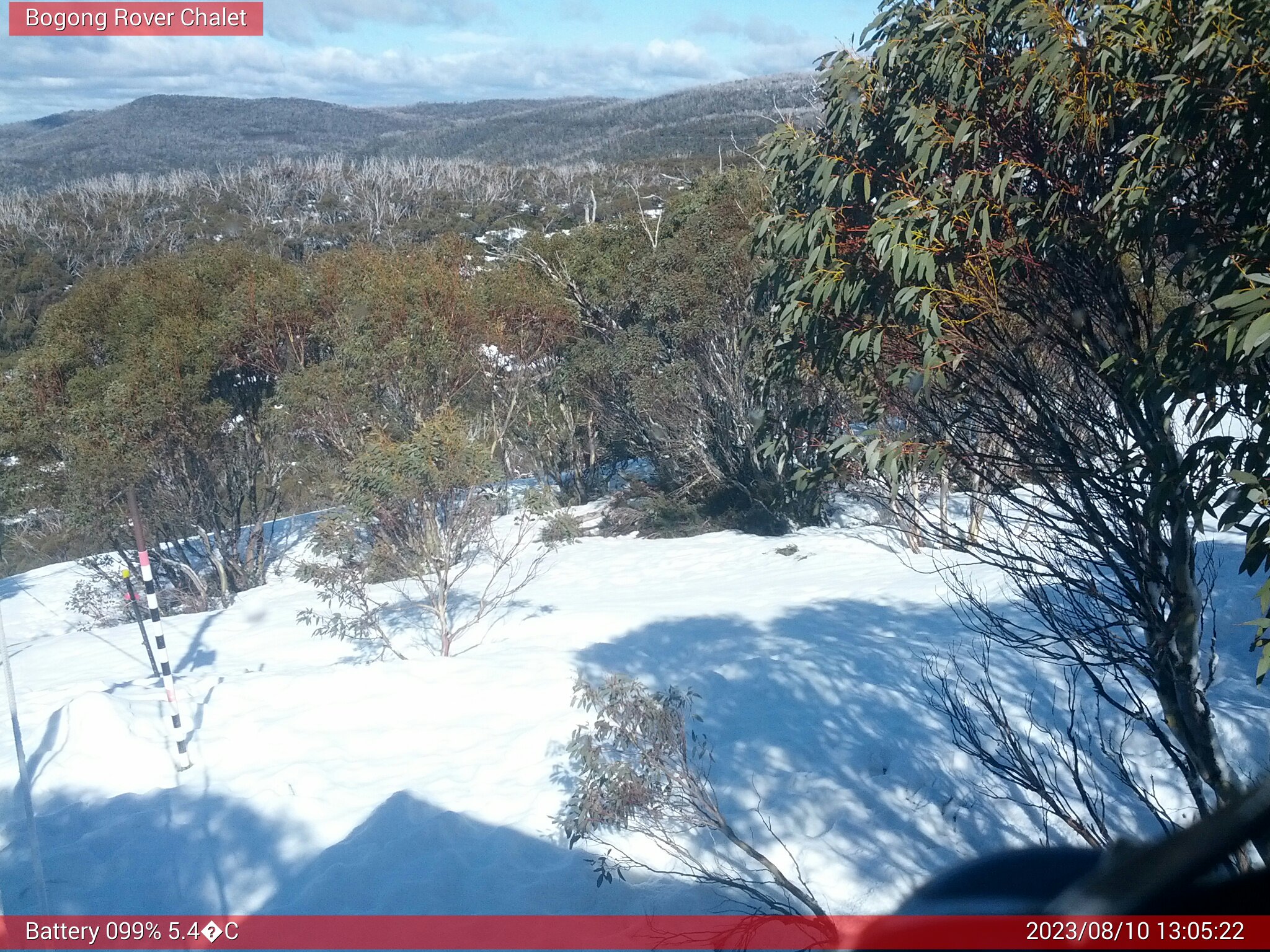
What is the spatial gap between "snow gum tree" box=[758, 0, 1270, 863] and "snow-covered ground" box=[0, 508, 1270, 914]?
4.87 ft

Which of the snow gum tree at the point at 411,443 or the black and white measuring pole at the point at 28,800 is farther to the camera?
the snow gum tree at the point at 411,443

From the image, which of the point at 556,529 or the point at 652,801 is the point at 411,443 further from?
the point at 652,801

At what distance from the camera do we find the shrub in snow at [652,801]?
4066 mm

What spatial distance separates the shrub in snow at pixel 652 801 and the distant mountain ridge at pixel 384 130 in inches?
131

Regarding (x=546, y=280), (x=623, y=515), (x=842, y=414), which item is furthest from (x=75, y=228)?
(x=842, y=414)

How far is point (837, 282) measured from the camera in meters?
3.75

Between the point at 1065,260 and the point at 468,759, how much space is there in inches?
166

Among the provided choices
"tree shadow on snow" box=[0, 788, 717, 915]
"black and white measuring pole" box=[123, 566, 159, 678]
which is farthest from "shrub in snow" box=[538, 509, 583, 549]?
"tree shadow on snow" box=[0, 788, 717, 915]

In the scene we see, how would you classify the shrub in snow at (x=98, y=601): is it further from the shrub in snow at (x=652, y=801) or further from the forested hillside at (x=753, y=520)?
the shrub in snow at (x=652, y=801)

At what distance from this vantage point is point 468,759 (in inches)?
226

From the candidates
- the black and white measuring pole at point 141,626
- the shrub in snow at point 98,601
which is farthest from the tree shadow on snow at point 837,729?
the shrub in snow at point 98,601

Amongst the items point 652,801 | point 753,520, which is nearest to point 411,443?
point 652,801

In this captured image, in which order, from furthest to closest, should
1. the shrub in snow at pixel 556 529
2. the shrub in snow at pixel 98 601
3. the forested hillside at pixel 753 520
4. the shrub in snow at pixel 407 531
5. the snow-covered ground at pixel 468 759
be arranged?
the shrub in snow at pixel 98 601
the shrub in snow at pixel 556 529
the shrub in snow at pixel 407 531
the snow-covered ground at pixel 468 759
the forested hillside at pixel 753 520
